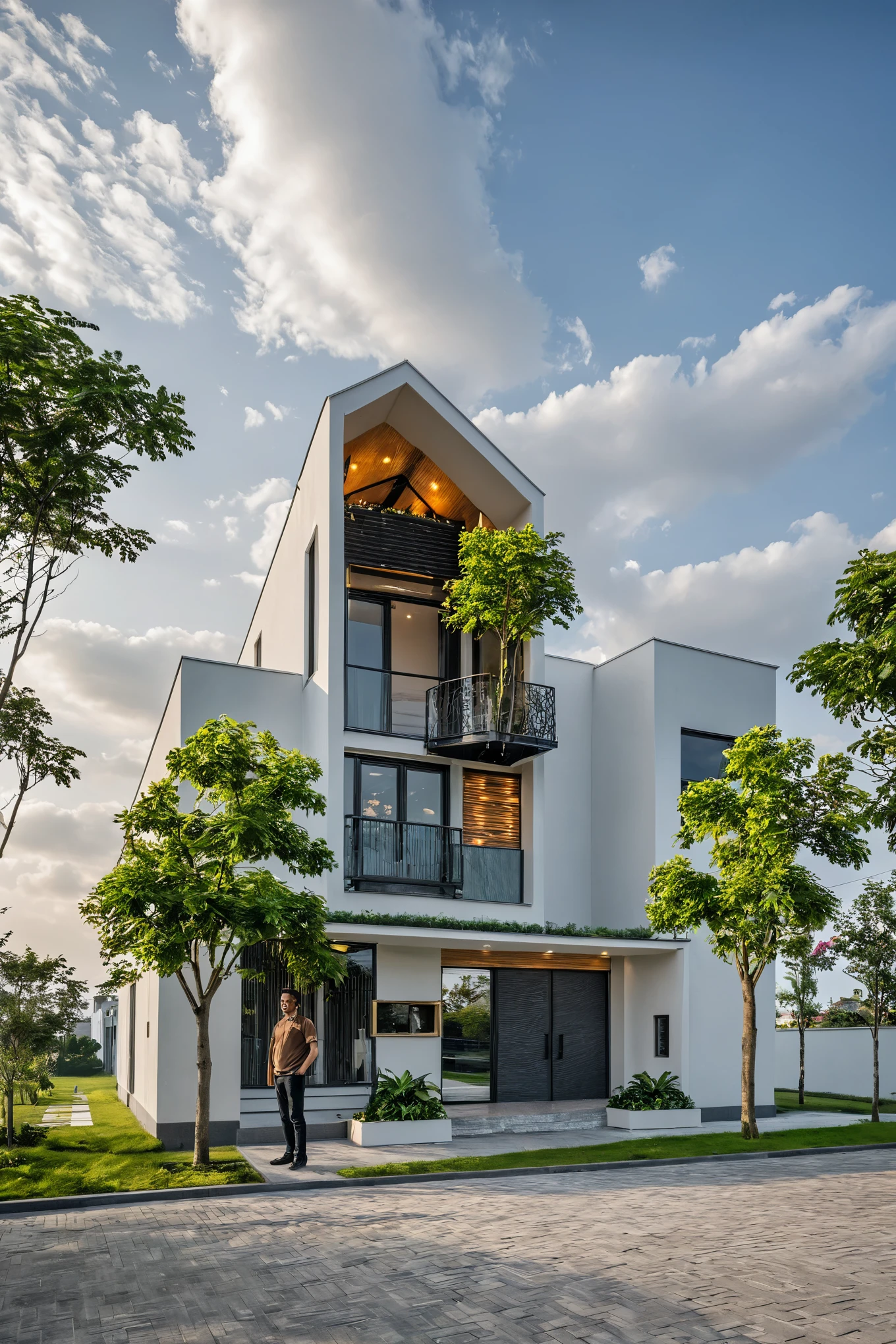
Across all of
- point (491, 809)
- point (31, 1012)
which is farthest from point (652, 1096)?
point (31, 1012)

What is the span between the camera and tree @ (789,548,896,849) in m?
8.62

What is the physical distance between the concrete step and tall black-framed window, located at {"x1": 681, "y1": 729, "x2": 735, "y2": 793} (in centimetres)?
659

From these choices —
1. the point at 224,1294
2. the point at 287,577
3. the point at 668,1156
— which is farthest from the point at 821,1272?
the point at 287,577

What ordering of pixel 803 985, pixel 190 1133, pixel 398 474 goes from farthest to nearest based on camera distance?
pixel 803 985 < pixel 398 474 < pixel 190 1133

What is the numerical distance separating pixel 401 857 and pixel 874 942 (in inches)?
438

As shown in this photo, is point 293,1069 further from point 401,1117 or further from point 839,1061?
point 839,1061

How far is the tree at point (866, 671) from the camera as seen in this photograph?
28.3 feet

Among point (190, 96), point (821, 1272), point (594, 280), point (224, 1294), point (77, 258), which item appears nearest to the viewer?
point (224, 1294)

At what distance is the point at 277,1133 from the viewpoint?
48.7ft

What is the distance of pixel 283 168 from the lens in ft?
41.1

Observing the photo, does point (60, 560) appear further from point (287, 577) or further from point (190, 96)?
point (287, 577)

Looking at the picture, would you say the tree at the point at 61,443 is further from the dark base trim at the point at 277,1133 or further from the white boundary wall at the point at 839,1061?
the white boundary wall at the point at 839,1061

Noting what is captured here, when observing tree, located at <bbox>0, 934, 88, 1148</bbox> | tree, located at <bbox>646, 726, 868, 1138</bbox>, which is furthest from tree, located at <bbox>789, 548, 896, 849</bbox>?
tree, located at <bbox>0, 934, 88, 1148</bbox>

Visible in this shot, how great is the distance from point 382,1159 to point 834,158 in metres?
15.8
